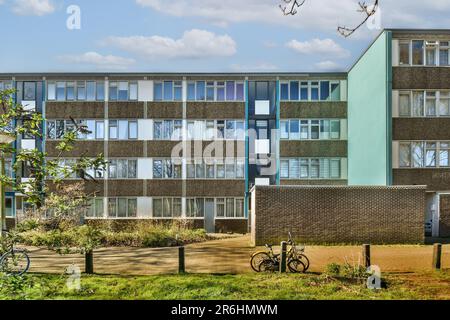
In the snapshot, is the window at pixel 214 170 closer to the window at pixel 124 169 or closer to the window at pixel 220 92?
the window at pixel 124 169

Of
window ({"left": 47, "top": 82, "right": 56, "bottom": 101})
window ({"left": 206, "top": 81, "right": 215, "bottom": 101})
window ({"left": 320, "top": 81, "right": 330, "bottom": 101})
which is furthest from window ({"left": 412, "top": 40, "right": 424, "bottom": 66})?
window ({"left": 47, "top": 82, "right": 56, "bottom": 101})

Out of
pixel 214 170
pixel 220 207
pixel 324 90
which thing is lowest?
pixel 220 207

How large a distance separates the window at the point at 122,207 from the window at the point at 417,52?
52.8 feet

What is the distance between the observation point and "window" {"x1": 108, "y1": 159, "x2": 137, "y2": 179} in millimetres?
28875

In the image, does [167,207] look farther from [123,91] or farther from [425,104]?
[425,104]

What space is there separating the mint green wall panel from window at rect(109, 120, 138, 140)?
11.9 metres

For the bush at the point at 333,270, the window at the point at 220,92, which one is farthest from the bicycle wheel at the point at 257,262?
the window at the point at 220,92

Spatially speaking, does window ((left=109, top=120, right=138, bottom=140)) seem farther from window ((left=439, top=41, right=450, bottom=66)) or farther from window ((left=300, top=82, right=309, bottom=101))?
window ((left=439, top=41, right=450, bottom=66))

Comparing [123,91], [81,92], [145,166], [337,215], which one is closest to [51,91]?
[81,92]

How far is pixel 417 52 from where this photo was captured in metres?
21.6

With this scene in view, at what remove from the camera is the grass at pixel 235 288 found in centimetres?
820

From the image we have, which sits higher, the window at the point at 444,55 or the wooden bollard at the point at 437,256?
the window at the point at 444,55

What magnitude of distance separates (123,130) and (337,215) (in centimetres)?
1424

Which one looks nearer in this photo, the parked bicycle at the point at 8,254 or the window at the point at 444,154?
the parked bicycle at the point at 8,254
